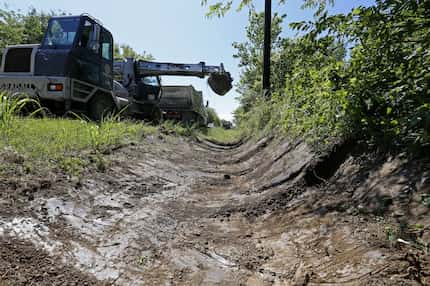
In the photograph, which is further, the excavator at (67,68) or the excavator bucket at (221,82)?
the excavator bucket at (221,82)

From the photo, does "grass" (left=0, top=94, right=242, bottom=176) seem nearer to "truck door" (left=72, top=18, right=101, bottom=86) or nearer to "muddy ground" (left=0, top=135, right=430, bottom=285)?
"muddy ground" (left=0, top=135, right=430, bottom=285)

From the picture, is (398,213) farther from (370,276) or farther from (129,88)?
(129,88)

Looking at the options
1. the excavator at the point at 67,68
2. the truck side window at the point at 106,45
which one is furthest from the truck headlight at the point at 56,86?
the truck side window at the point at 106,45

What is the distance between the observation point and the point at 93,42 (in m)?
6.97

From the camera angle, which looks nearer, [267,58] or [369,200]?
[369,200]

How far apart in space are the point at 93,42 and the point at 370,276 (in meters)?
7.36

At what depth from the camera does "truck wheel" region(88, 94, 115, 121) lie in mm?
7004

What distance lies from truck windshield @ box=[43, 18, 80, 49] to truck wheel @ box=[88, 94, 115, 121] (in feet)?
4.33

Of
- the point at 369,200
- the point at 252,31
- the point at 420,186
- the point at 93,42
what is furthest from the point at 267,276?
the point at 252,31

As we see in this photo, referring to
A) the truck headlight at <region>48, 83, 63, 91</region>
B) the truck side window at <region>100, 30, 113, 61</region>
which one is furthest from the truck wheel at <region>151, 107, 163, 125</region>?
the truck headlight at <region>48, 83, 63, 91</region>

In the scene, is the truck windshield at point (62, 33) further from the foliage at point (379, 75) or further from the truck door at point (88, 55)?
the foliage at point (379, 75)

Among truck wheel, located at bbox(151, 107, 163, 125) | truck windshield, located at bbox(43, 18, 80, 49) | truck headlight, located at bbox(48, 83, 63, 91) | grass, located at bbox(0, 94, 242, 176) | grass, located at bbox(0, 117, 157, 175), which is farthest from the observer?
truck wheel, located at bbox(151, 107, 163, 125)

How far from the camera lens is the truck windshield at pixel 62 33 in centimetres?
662

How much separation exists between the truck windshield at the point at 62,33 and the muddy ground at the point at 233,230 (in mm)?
5083
